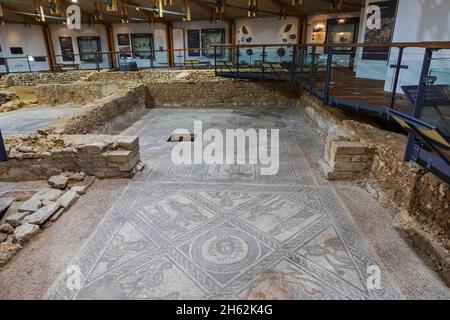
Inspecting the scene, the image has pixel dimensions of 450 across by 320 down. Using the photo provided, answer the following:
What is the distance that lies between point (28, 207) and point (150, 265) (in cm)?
206

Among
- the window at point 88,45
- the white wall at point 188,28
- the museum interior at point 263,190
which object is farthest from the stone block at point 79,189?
the window at point 88,45

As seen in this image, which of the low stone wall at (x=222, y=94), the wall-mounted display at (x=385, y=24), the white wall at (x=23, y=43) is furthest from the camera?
the white wall at (x=23, y=43)

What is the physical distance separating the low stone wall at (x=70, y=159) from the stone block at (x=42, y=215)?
1061 mm

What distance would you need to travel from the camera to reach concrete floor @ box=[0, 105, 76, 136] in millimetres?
8047

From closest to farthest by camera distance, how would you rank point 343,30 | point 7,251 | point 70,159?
point 7,251, point 70,159, point 343,30

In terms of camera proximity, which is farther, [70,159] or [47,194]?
[70,159]

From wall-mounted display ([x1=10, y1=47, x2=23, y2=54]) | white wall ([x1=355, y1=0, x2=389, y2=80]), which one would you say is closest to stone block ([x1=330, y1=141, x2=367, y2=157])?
white wall ([x1=355, y1=0, x2=389, y2=80])

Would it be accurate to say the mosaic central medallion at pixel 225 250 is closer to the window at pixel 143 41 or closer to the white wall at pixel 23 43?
the window at pixel 143 41

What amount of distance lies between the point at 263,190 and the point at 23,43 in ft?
69.4

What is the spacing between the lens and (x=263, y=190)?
4359 mm

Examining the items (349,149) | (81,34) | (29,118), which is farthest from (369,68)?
(81,34)

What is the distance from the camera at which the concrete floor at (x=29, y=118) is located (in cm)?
805

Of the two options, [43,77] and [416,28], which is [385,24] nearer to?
[416,28]
